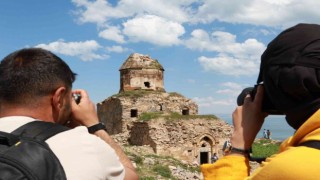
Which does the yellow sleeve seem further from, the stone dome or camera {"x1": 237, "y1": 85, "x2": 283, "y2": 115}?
the stone dome

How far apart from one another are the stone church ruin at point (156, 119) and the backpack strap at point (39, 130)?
22.7 meters

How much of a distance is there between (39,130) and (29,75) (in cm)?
37

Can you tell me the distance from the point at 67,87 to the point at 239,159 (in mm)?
1017

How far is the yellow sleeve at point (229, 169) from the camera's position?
1.69 m

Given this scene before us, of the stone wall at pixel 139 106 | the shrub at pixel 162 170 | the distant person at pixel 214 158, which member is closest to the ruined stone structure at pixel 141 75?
the stone wall at pixel 139 106

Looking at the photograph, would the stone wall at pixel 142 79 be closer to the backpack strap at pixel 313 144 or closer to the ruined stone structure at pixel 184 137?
the ruined stone structure at pixel 184 137

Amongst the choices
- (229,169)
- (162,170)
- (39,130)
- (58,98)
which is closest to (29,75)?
(58,98)

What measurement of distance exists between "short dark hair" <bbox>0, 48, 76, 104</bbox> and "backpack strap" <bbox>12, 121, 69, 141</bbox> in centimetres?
22

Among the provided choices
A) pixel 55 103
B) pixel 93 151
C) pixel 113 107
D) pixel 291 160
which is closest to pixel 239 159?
pixel 291 160

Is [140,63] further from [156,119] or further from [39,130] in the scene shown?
[39,130]

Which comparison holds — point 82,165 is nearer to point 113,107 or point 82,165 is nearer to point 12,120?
point 12,120

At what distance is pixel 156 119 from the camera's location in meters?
25.1

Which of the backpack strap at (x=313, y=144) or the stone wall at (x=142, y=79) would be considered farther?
the stone wall at (x=142, y=79)

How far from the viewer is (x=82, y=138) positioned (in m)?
1.78
